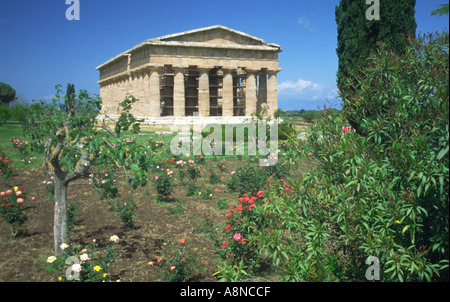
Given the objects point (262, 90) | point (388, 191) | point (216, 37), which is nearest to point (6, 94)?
point (216, 37)

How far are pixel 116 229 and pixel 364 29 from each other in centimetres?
1270

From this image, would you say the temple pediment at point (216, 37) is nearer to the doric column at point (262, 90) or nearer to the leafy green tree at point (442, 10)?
the doric column at point (262, 90)

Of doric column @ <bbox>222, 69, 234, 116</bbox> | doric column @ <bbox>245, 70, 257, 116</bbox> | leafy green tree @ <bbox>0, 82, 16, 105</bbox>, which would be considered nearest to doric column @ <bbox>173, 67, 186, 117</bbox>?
doric column @ <bbox>222, 69, 234, 116</bbox>

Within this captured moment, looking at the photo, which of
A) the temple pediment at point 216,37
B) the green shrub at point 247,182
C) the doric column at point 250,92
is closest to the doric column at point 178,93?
the temple pediment at point 216,37

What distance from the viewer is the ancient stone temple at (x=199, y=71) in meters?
29.5

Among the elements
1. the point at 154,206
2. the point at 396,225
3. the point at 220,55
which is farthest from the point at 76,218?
the point at 220,55

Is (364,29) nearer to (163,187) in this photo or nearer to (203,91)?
(163,187)

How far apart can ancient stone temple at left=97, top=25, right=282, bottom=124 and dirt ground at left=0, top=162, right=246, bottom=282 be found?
1928 centimetres

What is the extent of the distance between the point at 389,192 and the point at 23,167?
10.9 meters

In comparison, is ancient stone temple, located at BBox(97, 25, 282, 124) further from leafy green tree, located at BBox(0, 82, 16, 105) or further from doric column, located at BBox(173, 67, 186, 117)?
leafy green tree, located at BBox(0, 82, 16, 105)

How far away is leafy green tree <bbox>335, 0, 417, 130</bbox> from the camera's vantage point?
14.4 m

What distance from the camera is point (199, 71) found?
31359 millimetres

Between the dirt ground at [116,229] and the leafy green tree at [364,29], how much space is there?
27.3ft
